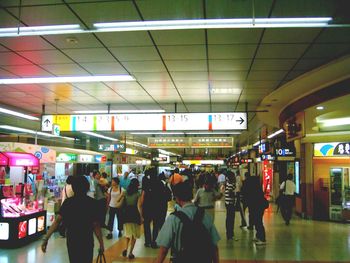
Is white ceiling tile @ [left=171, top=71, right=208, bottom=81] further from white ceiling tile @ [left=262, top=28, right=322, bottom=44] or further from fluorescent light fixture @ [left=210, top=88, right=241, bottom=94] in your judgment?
white ceiling tile @ [left=262, top=28, right=322, bottom=44]

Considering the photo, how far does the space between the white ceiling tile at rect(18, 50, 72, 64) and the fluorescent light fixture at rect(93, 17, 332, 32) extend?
1.65m

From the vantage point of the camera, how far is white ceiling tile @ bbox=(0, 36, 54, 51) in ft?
19.6

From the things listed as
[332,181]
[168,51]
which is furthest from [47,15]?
[332,181]

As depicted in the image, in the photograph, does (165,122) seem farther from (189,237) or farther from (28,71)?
(189,237)

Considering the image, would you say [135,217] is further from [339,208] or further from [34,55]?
[339,208]

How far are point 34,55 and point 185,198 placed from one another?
4.60 metres

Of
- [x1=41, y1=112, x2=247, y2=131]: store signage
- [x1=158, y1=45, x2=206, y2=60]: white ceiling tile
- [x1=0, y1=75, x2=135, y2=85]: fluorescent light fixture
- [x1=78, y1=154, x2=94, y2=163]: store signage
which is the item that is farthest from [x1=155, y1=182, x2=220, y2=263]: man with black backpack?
[x1=78, y1=154, x2=94, y2=163]: store signage

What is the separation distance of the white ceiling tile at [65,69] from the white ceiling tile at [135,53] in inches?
45.4

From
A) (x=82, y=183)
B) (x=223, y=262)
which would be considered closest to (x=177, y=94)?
(x=223, y=262)

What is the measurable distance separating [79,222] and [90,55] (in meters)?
3.38

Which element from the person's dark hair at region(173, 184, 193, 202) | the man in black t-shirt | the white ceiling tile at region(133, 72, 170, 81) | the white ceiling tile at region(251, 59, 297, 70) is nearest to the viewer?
the person's dark hair at region(173, 184, 193, 202)

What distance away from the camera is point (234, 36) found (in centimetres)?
577

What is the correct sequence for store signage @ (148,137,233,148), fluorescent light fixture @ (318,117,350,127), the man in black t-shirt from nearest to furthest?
the man in black t-shirt < fluorescent light fixture @ (318,117,350,127) < store signage @ (148,137,233,148)

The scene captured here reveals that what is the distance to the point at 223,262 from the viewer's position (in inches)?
275
